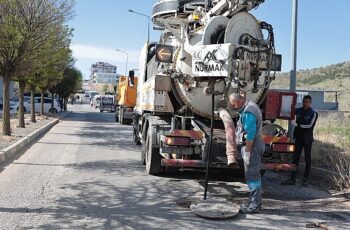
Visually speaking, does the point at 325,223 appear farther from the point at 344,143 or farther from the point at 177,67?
the point at 344,143

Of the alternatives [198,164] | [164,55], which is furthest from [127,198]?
[164,55]

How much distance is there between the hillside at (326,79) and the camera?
8119 cm

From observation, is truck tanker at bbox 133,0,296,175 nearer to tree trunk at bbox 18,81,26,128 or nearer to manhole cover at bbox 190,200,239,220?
manhole cover at bbox 190,200,239,220

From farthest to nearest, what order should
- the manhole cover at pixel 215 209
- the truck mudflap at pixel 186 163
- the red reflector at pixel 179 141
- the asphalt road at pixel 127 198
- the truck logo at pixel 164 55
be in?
the truck logo at pixel 164 55, the red reflector at pixel 179 141, the truck mudflap at pixel 186 163, the manhole cover at pixel 215 209, the asphalt road at pixel 127 198

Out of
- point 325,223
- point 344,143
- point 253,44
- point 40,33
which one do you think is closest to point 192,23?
point 253,44

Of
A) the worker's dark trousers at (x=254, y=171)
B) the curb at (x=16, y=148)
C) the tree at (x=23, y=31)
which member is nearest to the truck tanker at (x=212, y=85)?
the worker's dark trousers at (x=254, y=171)

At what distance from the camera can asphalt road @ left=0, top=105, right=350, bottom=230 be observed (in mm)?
5984

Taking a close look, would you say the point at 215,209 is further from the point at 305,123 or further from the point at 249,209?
the point at 305,123

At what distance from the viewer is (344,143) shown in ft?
43.1

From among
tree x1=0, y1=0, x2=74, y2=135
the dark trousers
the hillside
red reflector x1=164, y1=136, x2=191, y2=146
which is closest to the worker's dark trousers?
red reflector x1=164, y1=136, x2=191, y2=146

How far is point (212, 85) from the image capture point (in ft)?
26.4

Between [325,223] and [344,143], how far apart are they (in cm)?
752

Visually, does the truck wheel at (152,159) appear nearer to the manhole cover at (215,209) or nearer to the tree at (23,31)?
the manhole cover at (215,209)

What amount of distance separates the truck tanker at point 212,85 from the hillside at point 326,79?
225ft
